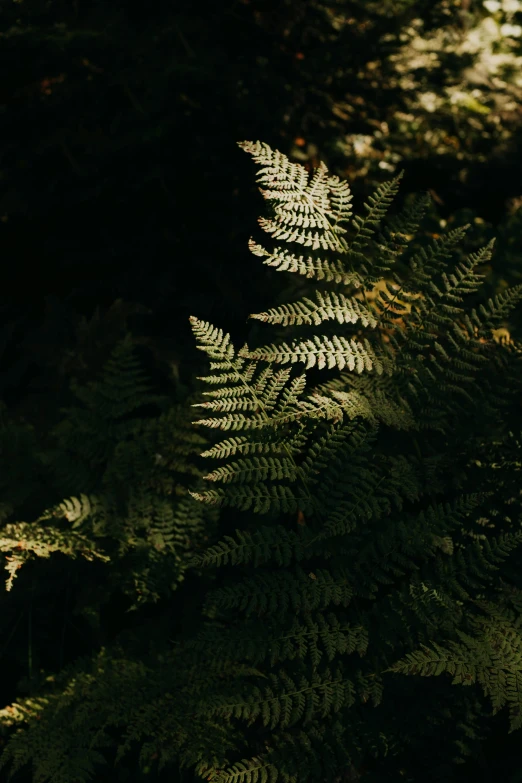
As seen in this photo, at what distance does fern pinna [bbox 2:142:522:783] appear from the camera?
133 centimetres

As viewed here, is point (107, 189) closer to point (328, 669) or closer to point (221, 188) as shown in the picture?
point (221, 188)

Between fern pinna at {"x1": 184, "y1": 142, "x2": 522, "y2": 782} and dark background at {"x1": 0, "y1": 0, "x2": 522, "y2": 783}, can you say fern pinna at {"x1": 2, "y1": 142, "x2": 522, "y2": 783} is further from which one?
dark background at {"x1": 0, "y1": 0, "x2": 522, "y2": 783}

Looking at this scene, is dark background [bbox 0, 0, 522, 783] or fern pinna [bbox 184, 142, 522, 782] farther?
dark background [bbox 0, 0, 522, 783]

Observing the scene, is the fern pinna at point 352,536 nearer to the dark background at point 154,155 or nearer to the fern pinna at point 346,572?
the fern pinna at point 346,572

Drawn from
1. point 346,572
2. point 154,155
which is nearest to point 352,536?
point 346,572

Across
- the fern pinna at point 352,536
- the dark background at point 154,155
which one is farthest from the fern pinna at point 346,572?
the dark background at point 154,155

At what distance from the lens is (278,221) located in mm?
1480

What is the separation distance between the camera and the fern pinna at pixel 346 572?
52.2 inches

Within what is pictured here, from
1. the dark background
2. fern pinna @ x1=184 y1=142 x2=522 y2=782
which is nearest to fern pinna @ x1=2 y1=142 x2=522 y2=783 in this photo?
fern pinna @ x1=184 y1=142 x2=522 y2=782

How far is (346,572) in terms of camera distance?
1.41m

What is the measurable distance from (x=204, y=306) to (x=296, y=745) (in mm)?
1697

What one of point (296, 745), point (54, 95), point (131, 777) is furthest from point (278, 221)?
point (54, 95)

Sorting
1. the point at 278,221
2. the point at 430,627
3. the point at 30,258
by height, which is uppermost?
the point at 278,221

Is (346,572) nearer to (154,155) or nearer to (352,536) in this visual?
(352,536)
